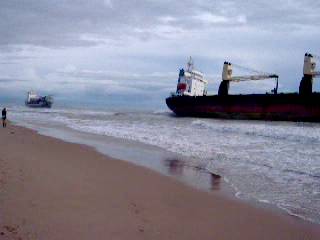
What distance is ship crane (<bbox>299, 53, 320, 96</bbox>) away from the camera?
143 ft

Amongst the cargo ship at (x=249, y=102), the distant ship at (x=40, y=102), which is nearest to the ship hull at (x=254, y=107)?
the cargo ship at (x=249, y=102)

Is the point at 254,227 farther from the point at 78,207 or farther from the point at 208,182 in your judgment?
the point at 208,182

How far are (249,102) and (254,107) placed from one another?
936 mm

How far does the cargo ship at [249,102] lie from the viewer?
3891cm

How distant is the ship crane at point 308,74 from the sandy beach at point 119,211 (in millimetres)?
39142

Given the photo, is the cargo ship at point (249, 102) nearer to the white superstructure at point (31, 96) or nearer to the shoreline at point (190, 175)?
the shoreline at point (190, 175)

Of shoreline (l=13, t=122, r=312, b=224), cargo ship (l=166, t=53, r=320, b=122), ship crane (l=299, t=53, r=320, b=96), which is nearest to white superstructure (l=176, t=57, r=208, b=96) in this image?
cargo ship (l=166, t=53, r=320, b=122)

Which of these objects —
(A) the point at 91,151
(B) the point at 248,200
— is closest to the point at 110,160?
(A) the point at 91,151

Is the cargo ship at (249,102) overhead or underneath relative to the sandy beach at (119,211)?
overhead

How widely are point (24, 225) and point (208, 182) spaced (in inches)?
191

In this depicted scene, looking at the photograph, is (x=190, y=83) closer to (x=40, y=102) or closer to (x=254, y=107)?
(x=254, y=107)

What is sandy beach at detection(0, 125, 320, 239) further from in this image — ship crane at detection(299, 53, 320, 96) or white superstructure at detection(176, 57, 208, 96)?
white superstructure at detection(176, 57, 208, 96)

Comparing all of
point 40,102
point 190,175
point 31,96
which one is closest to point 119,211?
point 190,175

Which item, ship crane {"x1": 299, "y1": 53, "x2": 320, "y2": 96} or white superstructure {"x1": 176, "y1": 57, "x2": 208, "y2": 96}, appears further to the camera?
white superstructure {"x1": 176, "y1": 57, "x2": 208, "y2": 96}
